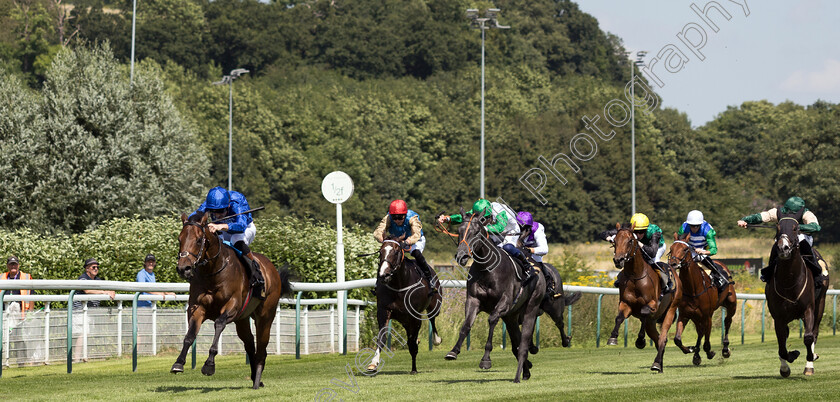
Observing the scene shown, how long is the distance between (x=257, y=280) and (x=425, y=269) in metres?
2.69

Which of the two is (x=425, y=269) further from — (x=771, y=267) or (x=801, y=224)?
(x=801, y=224)

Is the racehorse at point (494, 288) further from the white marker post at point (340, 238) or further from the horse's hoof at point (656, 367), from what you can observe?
the white marker post at point (340, 238)

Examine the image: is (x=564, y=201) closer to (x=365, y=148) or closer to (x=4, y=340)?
(x=365, y=148)

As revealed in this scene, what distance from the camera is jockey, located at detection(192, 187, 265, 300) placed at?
1027 centimetres

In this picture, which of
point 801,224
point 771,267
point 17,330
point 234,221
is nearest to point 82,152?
point 17,330

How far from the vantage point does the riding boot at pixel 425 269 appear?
483 inches

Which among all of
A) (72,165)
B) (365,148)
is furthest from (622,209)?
(72,165)

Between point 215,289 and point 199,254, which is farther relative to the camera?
point 215,289

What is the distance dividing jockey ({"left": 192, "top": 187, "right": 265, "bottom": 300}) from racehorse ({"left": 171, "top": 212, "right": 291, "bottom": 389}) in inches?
3.7

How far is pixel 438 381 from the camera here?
1088cm

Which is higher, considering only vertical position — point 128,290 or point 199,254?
point 199,254

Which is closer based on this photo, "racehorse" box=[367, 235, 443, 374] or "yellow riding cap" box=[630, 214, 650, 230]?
"racehorse" box=[367, 235, 443, 374]

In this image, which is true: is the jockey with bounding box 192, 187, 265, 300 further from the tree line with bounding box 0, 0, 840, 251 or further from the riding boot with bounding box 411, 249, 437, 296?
the tree line with bounding box 0, 0, 840, 251

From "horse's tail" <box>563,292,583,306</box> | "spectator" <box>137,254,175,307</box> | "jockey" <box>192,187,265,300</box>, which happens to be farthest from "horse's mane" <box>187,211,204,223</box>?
"horse's tail" <box>563,292,583,306</box>
